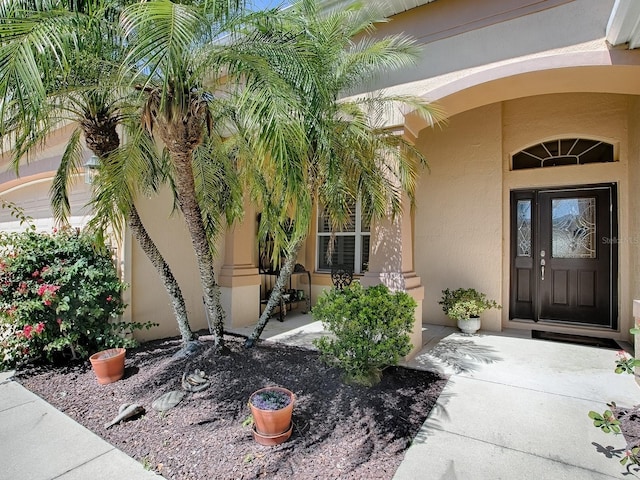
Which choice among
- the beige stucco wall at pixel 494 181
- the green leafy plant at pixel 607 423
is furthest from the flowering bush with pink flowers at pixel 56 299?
the beige stucco wall at pixel 494 181

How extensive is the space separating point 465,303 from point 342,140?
3.82 m

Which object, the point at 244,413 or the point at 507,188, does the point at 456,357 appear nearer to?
the point at 244,413

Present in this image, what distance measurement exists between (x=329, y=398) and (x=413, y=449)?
1.01m

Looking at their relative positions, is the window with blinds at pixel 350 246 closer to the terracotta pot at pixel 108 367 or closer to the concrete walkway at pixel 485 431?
the concrete walkway at pixel 485 431

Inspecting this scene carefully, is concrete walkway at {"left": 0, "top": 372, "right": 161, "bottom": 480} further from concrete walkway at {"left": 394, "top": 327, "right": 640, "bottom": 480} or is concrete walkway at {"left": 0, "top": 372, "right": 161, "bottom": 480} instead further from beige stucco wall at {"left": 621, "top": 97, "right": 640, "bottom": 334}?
beige stucco wall at {"left": 621, "top": 97, "right": 640, "bottom": 334}

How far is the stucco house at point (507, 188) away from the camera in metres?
4.05

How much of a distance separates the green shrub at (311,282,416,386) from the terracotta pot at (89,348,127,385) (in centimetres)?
248

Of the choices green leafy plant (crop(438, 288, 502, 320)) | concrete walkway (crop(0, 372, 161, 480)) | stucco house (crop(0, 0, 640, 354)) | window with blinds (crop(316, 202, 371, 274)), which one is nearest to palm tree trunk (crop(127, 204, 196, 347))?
stucco house (crop(0, 0, 640, 354))

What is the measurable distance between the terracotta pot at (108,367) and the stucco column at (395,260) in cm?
332

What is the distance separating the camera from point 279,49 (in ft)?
10.2

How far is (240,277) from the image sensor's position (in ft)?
21.9

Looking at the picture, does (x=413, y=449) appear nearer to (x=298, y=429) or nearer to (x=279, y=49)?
(x=298, y=429)

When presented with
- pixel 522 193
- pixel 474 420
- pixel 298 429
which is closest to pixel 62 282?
pixel 298 429

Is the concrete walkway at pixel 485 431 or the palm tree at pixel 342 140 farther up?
the palm tree at pixel 342 140
